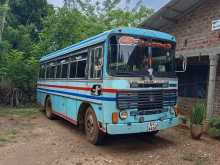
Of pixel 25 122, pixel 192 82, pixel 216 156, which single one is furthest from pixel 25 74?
pixel 216 156

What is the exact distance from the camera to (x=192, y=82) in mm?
12797

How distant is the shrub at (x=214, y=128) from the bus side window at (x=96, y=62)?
3982 millimetres

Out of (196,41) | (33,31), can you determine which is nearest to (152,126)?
(196,41)

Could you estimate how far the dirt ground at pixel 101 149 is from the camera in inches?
247

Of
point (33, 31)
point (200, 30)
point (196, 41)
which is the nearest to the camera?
point (200, 30)

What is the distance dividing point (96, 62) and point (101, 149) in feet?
7.33

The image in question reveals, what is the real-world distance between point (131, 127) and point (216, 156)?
211cm

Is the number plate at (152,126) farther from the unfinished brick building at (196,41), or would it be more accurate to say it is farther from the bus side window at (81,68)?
the unfinished brick building at (196,41)

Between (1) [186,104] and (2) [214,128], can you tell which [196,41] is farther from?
(2) [214,128]

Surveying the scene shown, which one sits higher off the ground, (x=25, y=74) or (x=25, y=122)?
(x=25, y=74)

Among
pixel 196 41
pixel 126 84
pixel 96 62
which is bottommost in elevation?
pixel 126 84

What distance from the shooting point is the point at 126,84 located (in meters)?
6.51

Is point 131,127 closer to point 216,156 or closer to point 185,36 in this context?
point 216,156

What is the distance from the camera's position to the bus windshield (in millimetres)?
6645
